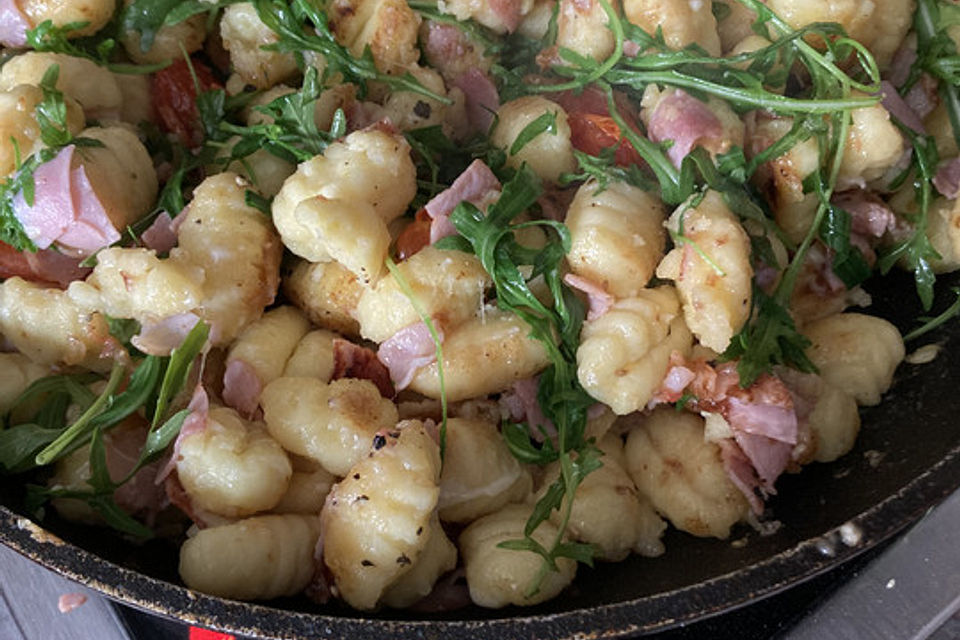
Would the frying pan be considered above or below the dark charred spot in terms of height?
below

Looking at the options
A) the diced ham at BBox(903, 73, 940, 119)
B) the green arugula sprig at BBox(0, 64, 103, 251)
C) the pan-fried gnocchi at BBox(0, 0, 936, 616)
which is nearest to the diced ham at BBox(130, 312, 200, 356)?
the pan-fried gnocchi at BBox(0, 0, 936, 616)

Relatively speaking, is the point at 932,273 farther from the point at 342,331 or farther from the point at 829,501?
the point at 342,331

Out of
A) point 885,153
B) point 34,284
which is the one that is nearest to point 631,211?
point 885,153

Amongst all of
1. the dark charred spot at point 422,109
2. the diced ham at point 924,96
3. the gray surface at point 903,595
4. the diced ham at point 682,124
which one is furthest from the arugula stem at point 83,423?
the diced ham at point 924,96

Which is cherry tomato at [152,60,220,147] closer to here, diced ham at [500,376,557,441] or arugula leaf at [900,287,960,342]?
diced ham at [500,376,557,441]

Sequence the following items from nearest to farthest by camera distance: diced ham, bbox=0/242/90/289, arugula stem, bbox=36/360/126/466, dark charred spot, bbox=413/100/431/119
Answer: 1. arugula stem, bbox=36/360/126/466
2. diced ham, bbox=0/242/90/289
3. dark charred spot, bbox=413/100/431/119

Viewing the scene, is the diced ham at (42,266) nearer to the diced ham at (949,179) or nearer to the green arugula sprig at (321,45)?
the green arugula sprig at (321,45)

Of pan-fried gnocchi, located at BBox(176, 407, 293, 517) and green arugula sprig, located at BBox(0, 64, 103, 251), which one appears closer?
pan-fried gnocchi, located at BBox(176, 407, 293, 517)
